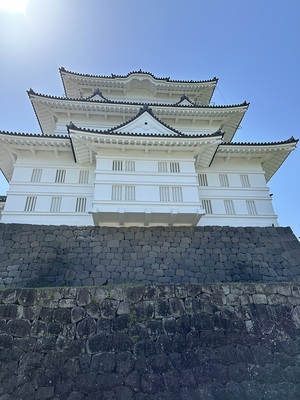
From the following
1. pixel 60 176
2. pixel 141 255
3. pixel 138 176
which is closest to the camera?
pixel 141 255

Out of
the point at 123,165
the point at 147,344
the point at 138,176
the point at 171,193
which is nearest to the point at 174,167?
the point at 171,193

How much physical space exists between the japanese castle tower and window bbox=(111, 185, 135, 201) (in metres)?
0.04

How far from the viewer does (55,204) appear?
10234 mm

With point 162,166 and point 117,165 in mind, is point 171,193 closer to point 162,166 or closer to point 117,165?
point 162,166

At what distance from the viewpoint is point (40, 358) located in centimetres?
499

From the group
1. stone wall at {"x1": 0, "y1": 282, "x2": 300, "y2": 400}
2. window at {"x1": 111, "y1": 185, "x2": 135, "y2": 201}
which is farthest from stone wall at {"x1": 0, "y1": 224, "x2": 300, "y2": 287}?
stone wall at {"x1": 0, "y1": 282, "x2": 300, "y2": 400}

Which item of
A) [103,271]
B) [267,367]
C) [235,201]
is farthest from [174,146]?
[267,367]

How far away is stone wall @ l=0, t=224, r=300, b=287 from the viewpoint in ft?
28.1

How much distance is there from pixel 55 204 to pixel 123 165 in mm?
3235

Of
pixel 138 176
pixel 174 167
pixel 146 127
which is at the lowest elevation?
pixel 138 176

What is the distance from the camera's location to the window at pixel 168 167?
34.1ft

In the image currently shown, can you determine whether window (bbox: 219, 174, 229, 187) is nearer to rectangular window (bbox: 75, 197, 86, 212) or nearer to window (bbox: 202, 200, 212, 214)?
window (bbox: 202, 200, 212, 214)

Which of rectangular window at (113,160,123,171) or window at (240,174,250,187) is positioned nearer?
rectangular window at (113,160,123,171)

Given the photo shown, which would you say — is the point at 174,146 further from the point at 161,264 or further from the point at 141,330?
the point at 141,330
